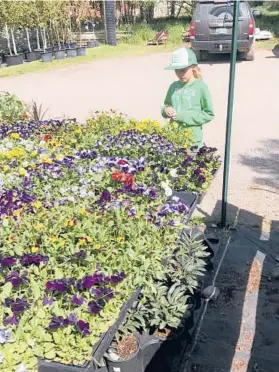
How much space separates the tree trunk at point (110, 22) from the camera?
1792 cm

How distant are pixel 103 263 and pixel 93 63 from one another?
13.6 m

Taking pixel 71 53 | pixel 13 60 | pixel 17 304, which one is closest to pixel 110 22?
pixel 71 53

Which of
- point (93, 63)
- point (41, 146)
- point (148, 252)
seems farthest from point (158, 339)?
point (93, 63)

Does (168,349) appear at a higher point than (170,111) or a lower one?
lower

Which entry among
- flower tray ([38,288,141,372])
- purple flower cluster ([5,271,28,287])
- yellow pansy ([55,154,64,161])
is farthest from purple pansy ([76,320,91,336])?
yellow pansy ([55,154,64,161])

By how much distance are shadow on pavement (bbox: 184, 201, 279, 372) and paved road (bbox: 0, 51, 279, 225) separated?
0.55m

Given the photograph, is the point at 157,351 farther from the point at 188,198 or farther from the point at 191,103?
the point at 191,103

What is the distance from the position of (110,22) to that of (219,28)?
226 inches

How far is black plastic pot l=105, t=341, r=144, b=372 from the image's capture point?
7.99 ft

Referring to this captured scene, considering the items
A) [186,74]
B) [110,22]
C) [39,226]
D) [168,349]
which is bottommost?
[168,349]

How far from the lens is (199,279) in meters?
3.53

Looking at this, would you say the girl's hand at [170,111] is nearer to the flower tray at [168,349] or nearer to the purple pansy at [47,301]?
the flower tray at [168,349]

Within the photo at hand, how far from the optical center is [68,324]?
191cm

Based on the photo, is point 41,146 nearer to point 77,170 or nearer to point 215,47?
point 77,170
